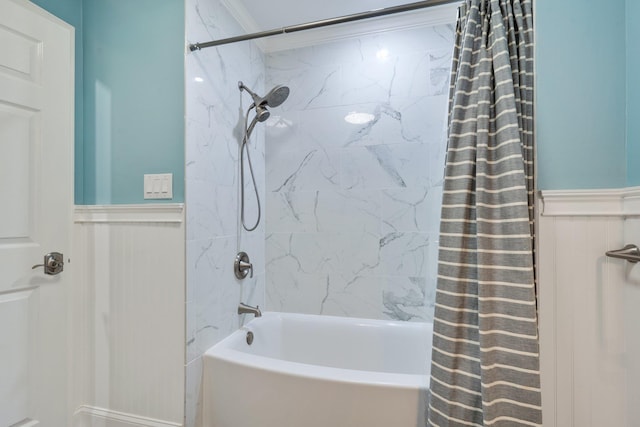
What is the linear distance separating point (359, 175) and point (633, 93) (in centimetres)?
130

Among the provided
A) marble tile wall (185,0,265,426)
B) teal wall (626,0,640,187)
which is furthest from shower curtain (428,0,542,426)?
marble tile wall (185,0,265,426)

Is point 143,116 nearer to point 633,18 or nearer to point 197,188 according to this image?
point 197,188

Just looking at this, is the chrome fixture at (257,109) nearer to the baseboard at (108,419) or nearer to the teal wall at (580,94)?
the baseboard at (108,419)

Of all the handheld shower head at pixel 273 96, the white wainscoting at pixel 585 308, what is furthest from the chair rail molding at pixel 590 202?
the handheld shower head at pixel 273 96

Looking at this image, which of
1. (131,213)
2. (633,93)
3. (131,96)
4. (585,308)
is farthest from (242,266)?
(633,93)

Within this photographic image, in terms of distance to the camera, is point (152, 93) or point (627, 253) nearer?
point (627, 253)

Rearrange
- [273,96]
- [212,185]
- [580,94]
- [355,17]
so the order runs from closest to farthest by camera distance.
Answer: [580,94] < [355,17] < [212,185] < [273,96]

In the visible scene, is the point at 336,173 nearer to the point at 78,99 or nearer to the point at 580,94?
the point at 580,94

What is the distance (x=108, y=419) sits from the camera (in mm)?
1432

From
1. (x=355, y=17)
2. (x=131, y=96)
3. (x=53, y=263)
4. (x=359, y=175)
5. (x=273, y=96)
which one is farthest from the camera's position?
(x=359, y=175)

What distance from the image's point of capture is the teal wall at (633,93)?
0.91 m

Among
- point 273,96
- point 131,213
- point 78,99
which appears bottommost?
point 131,213

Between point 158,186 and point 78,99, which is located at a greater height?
point 78,99

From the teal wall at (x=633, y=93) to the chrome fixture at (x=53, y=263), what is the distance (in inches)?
85.4
